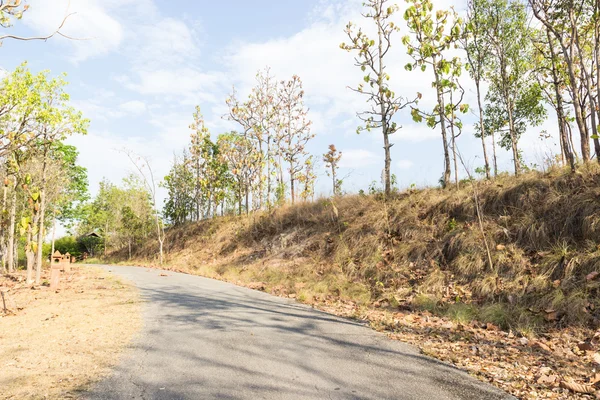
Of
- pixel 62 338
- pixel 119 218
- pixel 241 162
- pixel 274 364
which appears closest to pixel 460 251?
pixel 274 364

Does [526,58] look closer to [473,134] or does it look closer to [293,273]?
[473,134]

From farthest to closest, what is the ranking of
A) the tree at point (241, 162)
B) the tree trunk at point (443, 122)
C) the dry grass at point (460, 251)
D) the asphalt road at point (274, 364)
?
the tree at point (241, 162), the tree trunk at point (443, 122), the dry grass at point (460, 251), the asphalt road at point (274, 364)

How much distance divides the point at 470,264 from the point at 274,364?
6408 millimetres

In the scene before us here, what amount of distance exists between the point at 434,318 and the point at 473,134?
1827cm

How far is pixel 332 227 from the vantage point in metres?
16.7

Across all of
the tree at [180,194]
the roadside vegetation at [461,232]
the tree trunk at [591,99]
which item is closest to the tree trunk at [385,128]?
the roadside vegetation at [461,232]

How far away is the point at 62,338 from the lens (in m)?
6.74

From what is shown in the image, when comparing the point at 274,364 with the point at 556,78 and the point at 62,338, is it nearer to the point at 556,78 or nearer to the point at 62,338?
the point at 62,338

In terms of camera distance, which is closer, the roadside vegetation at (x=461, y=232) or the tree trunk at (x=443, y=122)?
the roadside vegetation at (x=461, y=232)

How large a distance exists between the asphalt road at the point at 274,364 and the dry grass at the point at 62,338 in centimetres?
40

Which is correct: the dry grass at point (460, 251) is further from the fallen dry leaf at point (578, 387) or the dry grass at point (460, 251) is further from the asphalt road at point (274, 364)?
the asphalt road at point (274, 364)

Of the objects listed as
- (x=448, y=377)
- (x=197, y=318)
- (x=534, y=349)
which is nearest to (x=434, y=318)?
(x=534, y=349)

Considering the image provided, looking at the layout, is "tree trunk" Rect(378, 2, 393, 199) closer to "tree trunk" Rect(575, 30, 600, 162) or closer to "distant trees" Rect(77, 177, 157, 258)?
"tree trunk" Rect(575, 30, 600, 162)

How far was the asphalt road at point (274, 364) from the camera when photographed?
434cm
